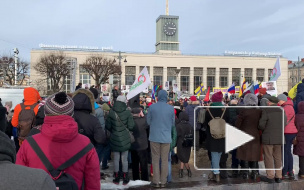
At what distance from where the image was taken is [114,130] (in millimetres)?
6344

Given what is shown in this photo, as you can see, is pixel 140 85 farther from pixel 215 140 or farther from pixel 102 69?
pixel 102 69

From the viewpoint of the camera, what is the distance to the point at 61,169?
248cm

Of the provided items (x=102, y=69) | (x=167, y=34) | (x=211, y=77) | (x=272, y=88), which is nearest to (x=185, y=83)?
(x=211, y=77)

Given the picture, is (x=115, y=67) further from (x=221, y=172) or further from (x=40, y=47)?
(x=221, y=172)

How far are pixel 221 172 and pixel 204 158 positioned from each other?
4.18 feet

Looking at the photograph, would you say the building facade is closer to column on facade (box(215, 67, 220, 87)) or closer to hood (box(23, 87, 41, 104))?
column on facade (box(215, 67, 220, 87))

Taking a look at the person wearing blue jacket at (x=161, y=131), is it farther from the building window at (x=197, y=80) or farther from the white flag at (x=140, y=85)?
the building window at (x=197, y=80)

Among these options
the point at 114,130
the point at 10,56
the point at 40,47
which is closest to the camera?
the point at 114,130

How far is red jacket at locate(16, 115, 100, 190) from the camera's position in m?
2.50

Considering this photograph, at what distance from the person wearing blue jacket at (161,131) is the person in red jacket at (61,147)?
3470mm

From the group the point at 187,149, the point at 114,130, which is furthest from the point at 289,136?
the point at 114,130
